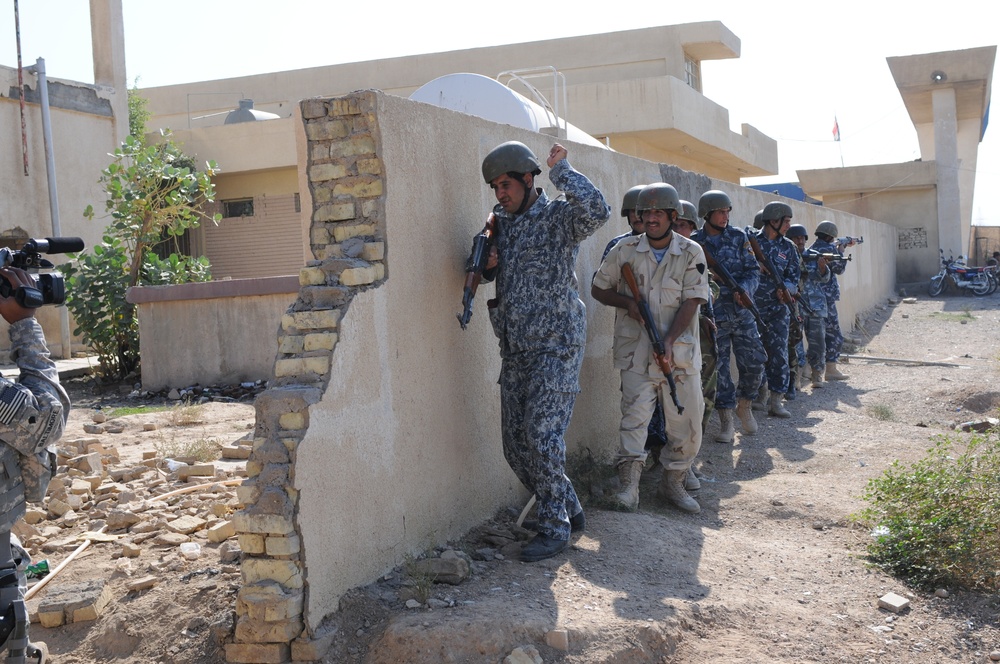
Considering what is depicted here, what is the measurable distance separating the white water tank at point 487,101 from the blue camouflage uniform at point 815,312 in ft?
8.09

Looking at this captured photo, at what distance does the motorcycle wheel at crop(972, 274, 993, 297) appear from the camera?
19.4 meters

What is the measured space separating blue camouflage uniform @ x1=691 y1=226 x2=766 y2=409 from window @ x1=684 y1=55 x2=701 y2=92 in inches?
620

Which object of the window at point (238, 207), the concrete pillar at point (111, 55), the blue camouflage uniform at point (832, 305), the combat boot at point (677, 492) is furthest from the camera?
the window at point (238, 207)

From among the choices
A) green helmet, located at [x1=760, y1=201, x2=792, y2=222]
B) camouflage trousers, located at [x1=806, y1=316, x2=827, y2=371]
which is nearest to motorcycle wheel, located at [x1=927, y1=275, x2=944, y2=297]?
camouflage trousers, located at [x1=806, y1=316, x2=827, y2=371]

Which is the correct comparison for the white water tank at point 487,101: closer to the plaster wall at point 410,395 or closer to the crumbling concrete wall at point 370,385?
the plaster wall at point 410,395

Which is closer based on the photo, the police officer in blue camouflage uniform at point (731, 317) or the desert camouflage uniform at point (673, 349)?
the desert camouflage uniform at point (673, 349)

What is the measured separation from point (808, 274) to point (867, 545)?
5265mm

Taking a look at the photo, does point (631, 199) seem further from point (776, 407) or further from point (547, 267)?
point (776, 407)

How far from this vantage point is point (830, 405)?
28.0 ft

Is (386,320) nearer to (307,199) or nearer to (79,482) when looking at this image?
(307,199)

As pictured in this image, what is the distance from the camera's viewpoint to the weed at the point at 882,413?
26.1ft

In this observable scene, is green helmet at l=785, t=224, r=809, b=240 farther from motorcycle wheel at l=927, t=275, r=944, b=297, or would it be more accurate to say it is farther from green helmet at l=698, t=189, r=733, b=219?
motorcycle wheel at l=927, t=275, r=944, b=297

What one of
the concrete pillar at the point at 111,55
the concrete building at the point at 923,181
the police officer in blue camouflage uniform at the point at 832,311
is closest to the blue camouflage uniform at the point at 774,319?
the police officer in blue camouflage uniform at the point at 832,311

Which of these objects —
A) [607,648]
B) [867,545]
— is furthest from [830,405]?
[607,648]
